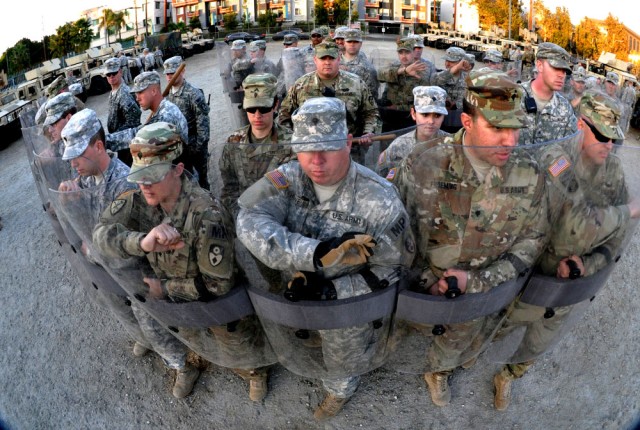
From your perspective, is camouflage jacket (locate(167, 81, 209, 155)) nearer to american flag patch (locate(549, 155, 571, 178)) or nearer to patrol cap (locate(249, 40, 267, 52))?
patrol cap (locate(249, 40, 267, 52))

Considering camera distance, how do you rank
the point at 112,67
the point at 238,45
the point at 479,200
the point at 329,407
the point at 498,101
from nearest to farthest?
the point at 479,200, the point at 498,101, the point at 329,407, the point at 112,67, the point at 238,45

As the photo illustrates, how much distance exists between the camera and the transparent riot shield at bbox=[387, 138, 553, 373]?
6.68ft

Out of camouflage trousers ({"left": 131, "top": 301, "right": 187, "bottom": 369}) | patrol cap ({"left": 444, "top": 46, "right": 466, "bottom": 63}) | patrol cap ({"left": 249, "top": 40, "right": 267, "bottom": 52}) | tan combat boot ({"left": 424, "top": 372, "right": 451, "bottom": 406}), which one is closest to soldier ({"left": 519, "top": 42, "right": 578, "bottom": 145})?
tan combat boot ({"left": 424, "top": 372, "right": 451, "bottom": 406})

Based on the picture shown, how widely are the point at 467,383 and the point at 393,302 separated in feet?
5.97

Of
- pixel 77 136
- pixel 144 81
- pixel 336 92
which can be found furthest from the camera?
pixel 336 92

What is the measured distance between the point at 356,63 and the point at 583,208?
17.5 feet

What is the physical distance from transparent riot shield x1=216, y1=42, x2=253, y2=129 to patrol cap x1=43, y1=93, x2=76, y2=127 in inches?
98.8

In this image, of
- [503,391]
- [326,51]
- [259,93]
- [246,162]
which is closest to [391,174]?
[246,162]

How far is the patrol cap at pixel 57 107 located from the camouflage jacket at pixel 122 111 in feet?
4.24

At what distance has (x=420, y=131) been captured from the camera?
280 cm

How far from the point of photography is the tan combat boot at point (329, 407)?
3.34m

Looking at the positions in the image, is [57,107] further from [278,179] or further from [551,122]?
[551,122]

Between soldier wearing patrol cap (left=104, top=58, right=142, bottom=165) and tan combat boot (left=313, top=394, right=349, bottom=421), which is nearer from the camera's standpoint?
tan combat boot (left=313, top=394, right=349, bottom=421)

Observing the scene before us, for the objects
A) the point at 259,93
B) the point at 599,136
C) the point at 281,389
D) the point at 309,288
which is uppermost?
the point at 259,93
